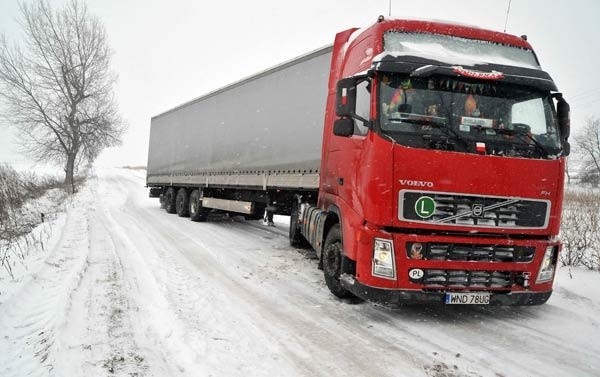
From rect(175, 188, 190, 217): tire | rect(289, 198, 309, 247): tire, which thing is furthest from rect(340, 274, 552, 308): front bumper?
rect(175, 188, 190, 217): tire

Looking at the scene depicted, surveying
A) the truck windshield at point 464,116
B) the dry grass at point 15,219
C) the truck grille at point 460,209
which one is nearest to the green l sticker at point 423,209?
the truck grille at point 460,209

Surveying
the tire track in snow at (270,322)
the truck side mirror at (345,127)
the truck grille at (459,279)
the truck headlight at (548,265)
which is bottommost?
the tire track in snow at (270,322)

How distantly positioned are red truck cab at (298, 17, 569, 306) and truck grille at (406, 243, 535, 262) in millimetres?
12

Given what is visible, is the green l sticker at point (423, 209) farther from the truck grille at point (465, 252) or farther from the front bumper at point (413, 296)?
the front bumper at point (413, 296)

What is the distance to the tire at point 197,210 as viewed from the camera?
13.1 m

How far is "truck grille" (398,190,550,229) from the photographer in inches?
168

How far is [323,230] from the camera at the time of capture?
5910 mm

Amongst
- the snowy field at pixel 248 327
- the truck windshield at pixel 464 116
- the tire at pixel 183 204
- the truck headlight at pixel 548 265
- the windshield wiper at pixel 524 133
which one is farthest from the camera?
the tire at pixel 183 204

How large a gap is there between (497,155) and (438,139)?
63 cm

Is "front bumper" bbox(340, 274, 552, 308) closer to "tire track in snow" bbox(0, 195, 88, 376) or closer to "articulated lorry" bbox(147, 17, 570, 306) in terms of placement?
"articulated lorry" bbox(147, 17, 570, 306)

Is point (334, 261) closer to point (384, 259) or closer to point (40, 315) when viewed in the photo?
point (384, 259)

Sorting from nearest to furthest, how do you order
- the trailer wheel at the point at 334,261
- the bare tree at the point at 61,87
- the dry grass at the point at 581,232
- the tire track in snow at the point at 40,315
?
the tire track in snow at the point at 40,315 → the trailer wheel at the point at 334,261 → the dry grass at the point at 581,232 → the bare tree at the point at 61,87

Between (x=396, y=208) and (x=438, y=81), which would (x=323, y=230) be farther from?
(x=438, y=81)

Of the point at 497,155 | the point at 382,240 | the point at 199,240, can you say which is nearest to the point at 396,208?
the point at 382,240
